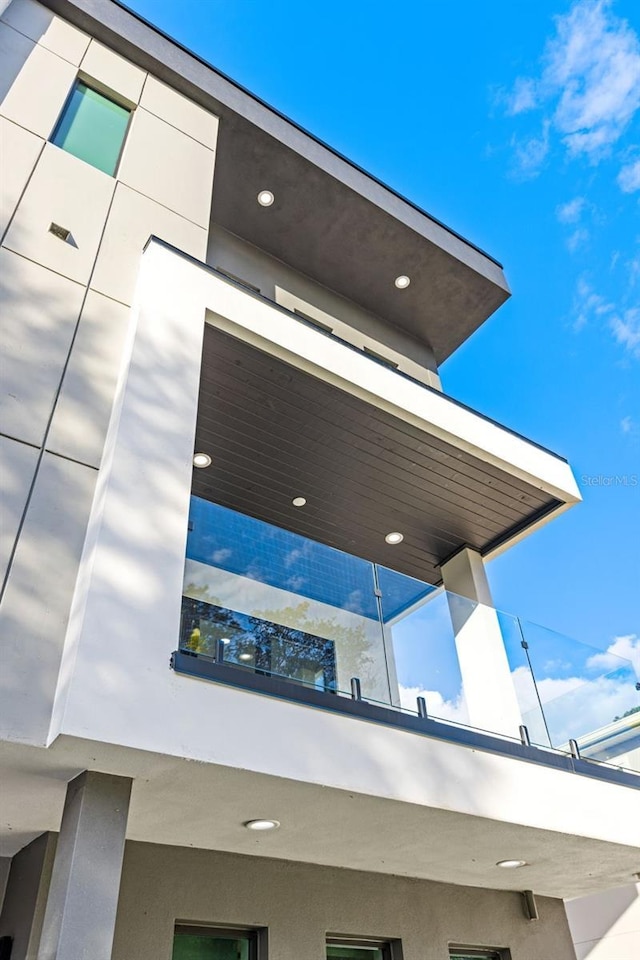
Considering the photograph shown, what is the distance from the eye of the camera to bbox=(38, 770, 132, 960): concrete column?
2.63 m

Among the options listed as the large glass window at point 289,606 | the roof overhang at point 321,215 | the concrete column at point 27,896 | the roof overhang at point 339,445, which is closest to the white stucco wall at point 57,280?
the roof overhang at point 321,215

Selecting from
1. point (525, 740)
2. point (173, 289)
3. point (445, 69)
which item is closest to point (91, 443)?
point (173, 289)

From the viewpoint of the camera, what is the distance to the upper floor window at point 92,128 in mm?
5652

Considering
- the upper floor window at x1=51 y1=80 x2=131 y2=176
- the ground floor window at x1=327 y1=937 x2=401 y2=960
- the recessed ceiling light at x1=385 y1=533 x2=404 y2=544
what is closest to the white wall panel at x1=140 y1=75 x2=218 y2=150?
the upper floor window at x1=51 y1=80 x2=131 y2=176

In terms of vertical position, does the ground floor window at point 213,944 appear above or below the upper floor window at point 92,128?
below

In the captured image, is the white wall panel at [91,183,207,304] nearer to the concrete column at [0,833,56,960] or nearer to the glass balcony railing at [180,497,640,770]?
the glass balcony railing at [180,497,640,770]

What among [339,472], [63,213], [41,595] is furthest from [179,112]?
[41,595]

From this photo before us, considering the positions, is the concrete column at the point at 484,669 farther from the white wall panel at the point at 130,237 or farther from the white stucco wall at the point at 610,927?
the white wall panel at the point at 130,237

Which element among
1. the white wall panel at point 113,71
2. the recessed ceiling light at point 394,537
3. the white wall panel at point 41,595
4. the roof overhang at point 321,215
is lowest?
the white wall panel at point 41,595

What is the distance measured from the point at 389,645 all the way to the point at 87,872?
2433mm

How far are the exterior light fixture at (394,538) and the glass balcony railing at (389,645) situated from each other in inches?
69.6

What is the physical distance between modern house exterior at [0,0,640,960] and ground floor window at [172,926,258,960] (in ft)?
0.07

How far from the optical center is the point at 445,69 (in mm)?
16859

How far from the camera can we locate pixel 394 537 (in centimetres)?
736
